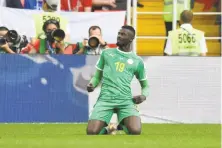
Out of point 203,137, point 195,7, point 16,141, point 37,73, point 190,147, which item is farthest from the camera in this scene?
point 195,7

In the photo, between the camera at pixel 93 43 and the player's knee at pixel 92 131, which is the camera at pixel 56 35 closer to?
the camera at pixel 93 43

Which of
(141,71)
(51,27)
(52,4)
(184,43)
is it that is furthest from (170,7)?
(141,71)

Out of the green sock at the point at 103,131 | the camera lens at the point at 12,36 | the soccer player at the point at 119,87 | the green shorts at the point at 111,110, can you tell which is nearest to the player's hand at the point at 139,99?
the soccer player at the point at 119,87

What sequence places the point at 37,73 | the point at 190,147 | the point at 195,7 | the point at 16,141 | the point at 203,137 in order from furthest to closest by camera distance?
the point at 195,7, the point at 37,73, the point at 203,137, the point at 16,141, the point at 190,147

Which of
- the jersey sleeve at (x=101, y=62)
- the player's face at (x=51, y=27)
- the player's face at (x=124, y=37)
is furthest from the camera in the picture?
the player's face at (x=51, y=27)

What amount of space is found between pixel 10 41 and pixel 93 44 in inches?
62.4

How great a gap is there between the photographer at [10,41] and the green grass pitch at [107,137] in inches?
63.4

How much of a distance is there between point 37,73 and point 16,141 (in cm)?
617

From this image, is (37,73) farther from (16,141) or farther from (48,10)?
(16,141)

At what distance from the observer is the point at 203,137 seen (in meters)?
16.7

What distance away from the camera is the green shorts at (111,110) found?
1708cm

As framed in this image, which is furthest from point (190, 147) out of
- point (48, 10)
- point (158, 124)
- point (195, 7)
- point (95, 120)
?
point (195, 7)

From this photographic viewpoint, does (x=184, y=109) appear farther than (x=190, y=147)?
Yes

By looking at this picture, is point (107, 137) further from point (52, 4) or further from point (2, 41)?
point (52, 4)
